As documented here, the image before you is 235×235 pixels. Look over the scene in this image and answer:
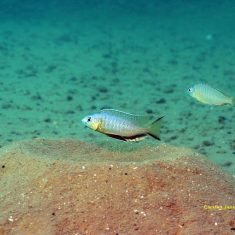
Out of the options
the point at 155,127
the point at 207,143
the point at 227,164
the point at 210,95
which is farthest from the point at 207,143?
the point at 155,127

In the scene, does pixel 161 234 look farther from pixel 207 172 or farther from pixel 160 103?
pixel 160 103

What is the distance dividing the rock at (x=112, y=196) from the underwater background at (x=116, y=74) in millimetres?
1406

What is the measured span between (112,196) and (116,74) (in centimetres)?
1004

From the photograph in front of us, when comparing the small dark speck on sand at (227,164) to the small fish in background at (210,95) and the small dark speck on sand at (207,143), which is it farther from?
the small fish in background at (210,95)

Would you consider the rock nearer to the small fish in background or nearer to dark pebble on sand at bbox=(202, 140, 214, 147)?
the small fish in background

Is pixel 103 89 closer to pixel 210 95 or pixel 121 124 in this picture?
pixel 210 95

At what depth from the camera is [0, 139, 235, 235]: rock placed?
13.8ft

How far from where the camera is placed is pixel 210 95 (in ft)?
19.8

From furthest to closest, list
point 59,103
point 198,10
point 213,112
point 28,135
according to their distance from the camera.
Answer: point 198,10
point 59,103
point 213,112
point 28,135

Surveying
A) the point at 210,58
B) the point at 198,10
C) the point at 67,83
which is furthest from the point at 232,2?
the point at 67,83

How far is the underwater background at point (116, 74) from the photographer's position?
27.9 feet

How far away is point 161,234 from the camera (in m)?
4.13

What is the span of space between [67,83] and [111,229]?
29.3 feet

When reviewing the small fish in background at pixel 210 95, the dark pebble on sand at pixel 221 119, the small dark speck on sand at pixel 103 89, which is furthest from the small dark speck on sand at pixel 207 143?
the small dark speck on sand at pixel 103 89
